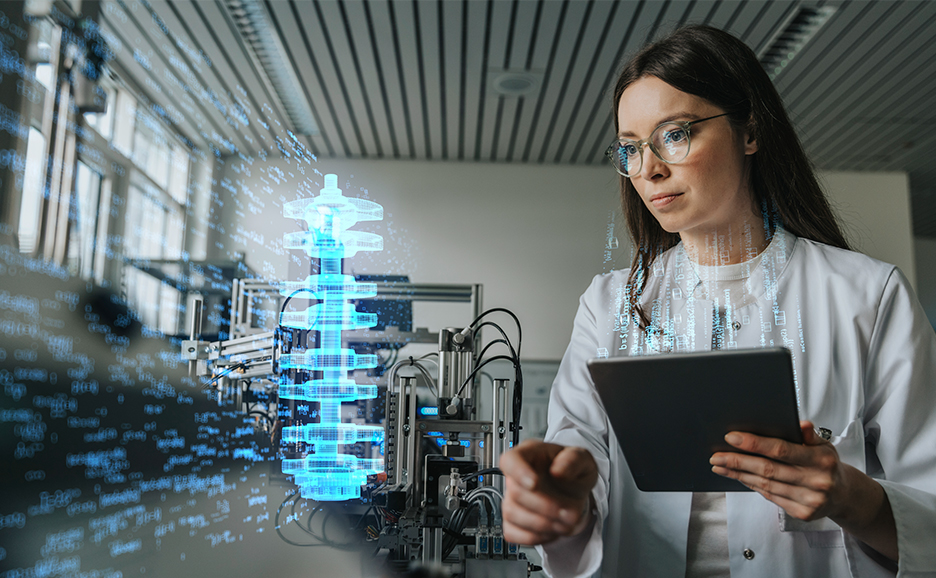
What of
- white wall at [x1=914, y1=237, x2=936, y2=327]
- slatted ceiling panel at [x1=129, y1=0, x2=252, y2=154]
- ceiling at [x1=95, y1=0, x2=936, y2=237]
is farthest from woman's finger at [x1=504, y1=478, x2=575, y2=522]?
white wall at [x1=914, y1=237, x2=936, y2=327]

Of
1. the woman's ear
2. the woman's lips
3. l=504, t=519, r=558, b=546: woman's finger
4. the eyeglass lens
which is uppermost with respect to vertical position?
the woman's ear

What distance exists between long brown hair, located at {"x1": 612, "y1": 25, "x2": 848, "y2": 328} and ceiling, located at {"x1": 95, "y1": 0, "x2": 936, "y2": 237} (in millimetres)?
1411

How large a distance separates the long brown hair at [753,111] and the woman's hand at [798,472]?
31 centimetres

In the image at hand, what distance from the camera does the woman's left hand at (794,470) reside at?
1.48 feet

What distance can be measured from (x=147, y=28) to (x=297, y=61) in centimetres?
219

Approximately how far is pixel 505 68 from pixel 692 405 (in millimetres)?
2616

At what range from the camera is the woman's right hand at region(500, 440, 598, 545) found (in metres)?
0.41

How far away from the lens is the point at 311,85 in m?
2.88

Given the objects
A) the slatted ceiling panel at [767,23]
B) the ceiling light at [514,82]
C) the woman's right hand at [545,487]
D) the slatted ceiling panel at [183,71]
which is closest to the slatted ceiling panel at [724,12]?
the slatted ceiling panel at [767,23]

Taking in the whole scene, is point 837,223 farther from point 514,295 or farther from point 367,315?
point 514,295

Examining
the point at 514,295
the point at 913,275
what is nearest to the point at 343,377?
the point at 514,295

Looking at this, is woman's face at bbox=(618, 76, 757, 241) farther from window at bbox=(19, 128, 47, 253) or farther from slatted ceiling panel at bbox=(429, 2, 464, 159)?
slatted ceiling panel at bbox=(429, 2, 464, 159)

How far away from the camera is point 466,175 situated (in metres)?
3.50

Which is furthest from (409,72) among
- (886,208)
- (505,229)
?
(886,208)
